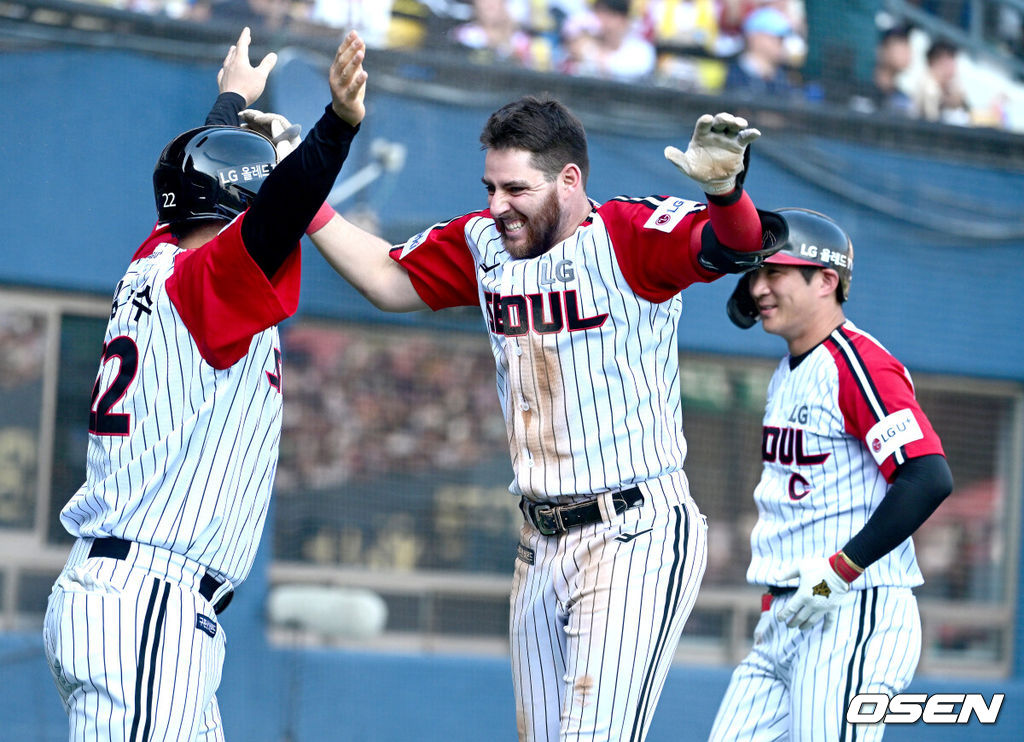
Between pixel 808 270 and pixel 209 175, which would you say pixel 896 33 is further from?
pixel 209 175

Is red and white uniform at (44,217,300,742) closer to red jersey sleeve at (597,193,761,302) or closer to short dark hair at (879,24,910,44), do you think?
red jersey sleeve at (597,193,761,302)

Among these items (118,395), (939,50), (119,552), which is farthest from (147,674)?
(939,50)

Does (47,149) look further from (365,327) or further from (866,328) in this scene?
(866,328)

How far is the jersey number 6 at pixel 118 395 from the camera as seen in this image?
8.84 ft

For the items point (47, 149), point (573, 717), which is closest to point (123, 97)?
point (47, 149)

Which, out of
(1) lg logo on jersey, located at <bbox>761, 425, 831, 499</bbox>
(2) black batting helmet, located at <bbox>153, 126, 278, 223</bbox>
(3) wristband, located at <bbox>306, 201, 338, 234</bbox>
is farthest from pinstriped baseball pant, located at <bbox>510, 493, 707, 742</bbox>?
(2) black batting helmet, located at <bbox>153, 126, 278, 223</bbox>

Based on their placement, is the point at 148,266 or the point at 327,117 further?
the point at 148,266

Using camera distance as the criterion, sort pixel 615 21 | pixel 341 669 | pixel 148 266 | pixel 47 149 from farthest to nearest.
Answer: pixel 615 21
pixel 341 669
pixel 47 149
pixel 148 266

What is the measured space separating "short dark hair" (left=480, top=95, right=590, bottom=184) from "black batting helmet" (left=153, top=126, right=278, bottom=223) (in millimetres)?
587

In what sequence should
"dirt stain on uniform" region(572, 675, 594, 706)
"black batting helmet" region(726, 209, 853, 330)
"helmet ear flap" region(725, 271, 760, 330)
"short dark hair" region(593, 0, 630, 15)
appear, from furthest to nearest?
1. "short dark hair" region(593, 0, 630, 15)
2. "helmet ear flap" region(725, 271, 760, 330)
3. "black batting helmet" region(726, 209, 853, 330)
4. "dirt stain on uniform" region(572, 675, 594, 706)

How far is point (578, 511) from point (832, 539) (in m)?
0.96

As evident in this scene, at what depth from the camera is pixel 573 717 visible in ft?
9.32

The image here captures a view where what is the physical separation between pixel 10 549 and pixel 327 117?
4.44 metres

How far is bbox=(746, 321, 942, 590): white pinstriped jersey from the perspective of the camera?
3395 millimetres
